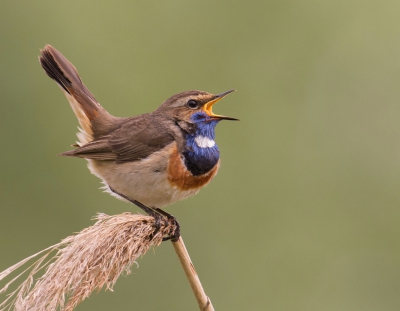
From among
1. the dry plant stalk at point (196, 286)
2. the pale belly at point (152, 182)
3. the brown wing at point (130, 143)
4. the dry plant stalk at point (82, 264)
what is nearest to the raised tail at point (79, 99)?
the brown wing at point (130, 143)

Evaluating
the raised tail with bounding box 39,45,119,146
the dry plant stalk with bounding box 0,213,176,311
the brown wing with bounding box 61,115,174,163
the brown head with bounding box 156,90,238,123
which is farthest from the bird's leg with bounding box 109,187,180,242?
the brown head with bounding box 156,90,238,123

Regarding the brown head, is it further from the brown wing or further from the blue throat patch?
the brown wing

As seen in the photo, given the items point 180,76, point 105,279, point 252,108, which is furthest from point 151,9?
point 105,279

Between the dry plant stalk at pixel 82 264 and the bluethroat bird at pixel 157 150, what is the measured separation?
106cm

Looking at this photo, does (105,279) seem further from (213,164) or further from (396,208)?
(396,208)

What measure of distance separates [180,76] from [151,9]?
54.0 inches

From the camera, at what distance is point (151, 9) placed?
404 inches

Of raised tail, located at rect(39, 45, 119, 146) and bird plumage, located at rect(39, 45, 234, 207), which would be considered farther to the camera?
raised tail, located at rect(39, 45, 119, 146)

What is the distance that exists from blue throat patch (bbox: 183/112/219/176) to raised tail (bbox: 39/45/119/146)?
2.91ft

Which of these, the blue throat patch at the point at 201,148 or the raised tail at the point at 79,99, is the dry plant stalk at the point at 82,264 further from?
the raised tail at the point at 79,99

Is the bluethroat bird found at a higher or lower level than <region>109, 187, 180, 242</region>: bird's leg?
higher

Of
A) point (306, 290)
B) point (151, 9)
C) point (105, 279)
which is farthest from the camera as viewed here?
point (151, 9)

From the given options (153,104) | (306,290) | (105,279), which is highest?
(153,104)

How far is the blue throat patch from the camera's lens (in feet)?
19.2
